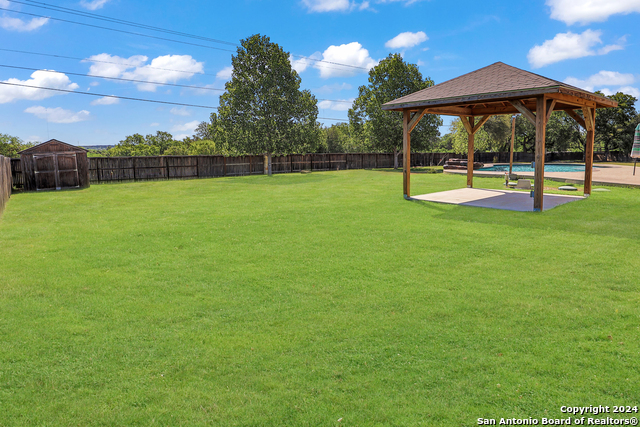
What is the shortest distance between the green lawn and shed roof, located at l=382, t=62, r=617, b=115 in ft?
14.8

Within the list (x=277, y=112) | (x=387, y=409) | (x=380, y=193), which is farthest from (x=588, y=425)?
(x=277, y=112)

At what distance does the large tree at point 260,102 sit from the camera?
30688 mm

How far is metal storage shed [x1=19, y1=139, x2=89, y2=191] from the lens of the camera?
66.4 feet

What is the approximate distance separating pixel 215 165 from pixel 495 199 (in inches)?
846

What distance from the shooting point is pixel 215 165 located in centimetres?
3022

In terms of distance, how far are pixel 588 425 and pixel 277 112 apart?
99.6ft

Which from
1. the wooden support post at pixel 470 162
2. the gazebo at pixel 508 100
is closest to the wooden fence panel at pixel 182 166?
the gazebo at pixel 508 100

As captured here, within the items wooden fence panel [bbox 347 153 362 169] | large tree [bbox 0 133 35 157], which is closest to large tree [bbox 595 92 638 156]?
wooden fence panel [bbox 347 153 362 169]

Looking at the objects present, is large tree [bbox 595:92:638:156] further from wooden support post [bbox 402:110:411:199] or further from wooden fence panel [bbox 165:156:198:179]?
wooden fence panel [bbox 165:156:198:179]

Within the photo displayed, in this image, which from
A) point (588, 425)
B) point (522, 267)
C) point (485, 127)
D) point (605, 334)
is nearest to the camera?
point (588, 425)

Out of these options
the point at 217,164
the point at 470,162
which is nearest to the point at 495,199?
the point at 470,162

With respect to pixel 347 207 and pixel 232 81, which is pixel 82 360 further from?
pixel 232 81

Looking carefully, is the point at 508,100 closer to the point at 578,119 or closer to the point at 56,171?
the point at 578,119

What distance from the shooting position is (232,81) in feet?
102
